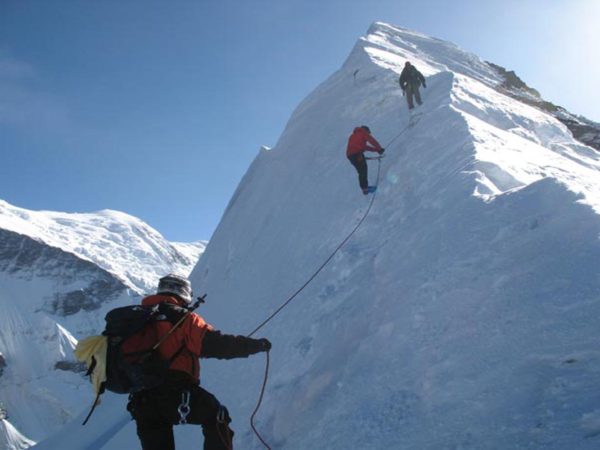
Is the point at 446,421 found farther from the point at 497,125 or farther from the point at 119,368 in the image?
the point at 497,125

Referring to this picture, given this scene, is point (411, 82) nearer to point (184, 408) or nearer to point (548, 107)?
point (184, 408)

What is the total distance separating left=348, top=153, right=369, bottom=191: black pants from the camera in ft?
32.0

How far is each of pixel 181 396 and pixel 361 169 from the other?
714cm

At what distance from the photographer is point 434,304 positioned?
16.2ft

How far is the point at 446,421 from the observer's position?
3732 mm

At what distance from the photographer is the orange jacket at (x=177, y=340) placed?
339 centimetres

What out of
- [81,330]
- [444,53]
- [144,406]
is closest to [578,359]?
[144,406]

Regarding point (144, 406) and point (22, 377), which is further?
point (22, 377)

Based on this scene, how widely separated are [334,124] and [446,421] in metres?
12.6

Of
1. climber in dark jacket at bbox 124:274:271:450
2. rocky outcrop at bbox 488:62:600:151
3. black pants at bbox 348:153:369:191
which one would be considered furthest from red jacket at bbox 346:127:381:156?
rocky outcrop at bbox 488:62:600:151

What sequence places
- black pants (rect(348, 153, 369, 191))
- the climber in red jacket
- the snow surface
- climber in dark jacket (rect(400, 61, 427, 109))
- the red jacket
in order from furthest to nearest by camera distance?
climber in dark jacket (rect(400, 61, 427, 109)), the red jacket, the climber in red jacket, black pants (rect(348, 153, 369, 191)), the snow surface

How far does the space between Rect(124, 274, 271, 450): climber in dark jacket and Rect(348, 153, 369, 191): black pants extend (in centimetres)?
653

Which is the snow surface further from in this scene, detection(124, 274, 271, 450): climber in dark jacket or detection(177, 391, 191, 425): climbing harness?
detection(177, 391, 191, 425): climbing harness

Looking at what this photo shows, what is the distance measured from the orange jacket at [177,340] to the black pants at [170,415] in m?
0.13
